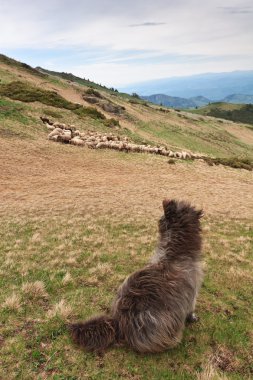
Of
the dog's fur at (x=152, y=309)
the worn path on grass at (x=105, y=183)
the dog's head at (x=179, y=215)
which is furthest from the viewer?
the worn path on grass at (x=105, y=183)

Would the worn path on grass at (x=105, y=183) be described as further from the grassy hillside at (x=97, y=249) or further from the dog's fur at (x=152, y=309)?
the dog's fur at (x=152, y=309)

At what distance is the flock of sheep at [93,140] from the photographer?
1201 inches

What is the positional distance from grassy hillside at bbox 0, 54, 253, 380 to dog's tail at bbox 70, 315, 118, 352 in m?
0.16

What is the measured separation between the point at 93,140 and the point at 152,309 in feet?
89.2

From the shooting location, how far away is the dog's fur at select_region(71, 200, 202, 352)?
18.6ft

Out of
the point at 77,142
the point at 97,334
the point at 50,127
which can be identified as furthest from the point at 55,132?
the point at 97,334

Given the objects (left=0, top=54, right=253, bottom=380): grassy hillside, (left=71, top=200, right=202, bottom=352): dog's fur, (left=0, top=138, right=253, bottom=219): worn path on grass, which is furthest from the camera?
(left=0, top=138, right=253, bottom=219): worn path on grass

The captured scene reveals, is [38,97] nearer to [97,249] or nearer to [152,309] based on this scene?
[97,249]

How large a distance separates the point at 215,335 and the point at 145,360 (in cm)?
175

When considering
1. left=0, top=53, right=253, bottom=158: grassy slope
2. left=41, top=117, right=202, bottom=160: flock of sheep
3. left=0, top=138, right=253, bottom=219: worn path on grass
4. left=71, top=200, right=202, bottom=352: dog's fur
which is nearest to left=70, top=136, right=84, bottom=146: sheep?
left=41, top=117, right=202, bottom=160: flock of sheep

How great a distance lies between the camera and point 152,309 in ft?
18.6

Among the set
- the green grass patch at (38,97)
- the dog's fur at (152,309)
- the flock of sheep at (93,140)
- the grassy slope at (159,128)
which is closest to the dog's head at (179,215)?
the dog's fur at (152,309)

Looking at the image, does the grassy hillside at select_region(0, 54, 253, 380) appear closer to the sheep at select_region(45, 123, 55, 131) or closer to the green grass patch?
the sheep at select_region(45, 123, 55, 131)

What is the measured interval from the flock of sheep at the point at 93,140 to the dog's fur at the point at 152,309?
2470cm
